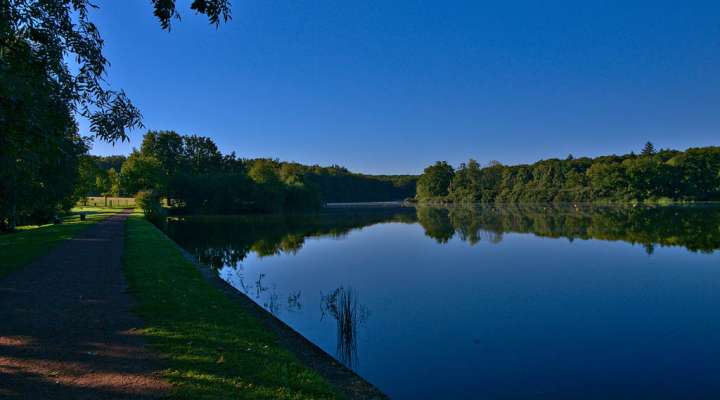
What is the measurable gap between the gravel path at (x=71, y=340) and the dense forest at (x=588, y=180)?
8865 cm

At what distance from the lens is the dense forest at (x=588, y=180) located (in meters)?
79.8

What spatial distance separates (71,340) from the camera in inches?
257

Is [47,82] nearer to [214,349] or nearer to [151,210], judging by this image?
[214,349]

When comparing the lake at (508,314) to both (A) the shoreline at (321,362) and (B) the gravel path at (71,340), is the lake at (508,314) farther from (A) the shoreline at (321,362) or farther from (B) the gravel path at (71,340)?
(B) the gravel path at (71,340)

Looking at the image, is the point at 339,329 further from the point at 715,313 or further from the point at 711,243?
the point at 711,243

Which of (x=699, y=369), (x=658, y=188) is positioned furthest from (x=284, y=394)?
(x=658, y=188)

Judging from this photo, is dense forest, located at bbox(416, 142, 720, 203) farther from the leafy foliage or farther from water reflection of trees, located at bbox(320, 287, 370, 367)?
water reflection of trees, located at bbox(320, 287, 370, 367)

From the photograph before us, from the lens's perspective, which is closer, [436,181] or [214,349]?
[214,349]

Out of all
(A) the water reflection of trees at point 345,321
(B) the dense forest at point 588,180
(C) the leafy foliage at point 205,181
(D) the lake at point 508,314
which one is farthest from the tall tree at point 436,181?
(A) the water reflection of trees at point 345,321

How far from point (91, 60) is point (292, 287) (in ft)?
29.5

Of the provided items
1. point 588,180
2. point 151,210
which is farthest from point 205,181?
point 588,180

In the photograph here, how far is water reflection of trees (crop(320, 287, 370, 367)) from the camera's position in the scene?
8078 millimetres

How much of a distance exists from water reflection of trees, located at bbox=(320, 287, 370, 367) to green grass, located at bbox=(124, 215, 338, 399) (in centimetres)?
147

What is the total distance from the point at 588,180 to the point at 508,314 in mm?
97424
